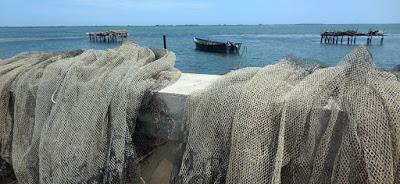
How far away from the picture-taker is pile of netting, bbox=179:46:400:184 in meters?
1.86

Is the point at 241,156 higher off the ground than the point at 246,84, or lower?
lower

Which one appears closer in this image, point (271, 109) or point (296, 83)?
point (271, 109)

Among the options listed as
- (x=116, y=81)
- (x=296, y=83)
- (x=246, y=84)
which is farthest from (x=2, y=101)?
(x=296, y=83)

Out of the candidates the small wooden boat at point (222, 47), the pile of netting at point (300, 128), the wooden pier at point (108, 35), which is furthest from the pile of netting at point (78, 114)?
the wooden pier at point (108, 35)

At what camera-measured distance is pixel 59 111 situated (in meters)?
2.80

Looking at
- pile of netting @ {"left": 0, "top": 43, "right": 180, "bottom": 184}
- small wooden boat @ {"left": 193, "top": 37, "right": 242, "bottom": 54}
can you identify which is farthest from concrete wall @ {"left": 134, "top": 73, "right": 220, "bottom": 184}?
small wooden boat @ {"left": 193, "top": 37, "right": 242, "bottom": 54}

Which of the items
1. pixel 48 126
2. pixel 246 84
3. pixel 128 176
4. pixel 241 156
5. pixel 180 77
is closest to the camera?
pixel 241 156

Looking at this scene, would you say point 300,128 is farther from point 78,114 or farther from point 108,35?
point 108,35

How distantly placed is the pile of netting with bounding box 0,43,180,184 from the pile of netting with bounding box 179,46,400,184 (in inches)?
19.6

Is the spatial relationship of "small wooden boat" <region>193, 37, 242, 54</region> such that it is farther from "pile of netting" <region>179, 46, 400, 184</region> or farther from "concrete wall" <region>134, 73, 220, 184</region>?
"pile of netting" <region>179, 46, 400, 184</region>

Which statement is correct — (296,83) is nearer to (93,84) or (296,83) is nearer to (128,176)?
(128,176)

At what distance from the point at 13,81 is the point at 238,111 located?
7.43 feet

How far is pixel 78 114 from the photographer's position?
2693mm

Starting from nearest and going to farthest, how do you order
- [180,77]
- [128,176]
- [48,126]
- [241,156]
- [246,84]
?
[241,156]
[246,84]
[128,176]
[48,126]
[180,77]
